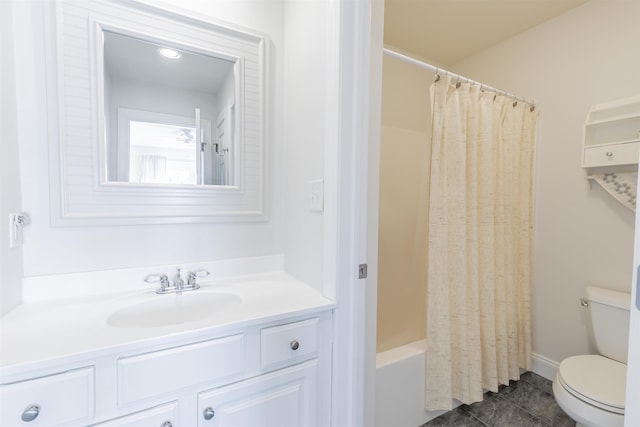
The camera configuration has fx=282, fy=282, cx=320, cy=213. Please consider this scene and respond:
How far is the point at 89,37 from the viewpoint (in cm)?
112

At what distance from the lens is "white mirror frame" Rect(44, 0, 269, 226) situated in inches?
42.4

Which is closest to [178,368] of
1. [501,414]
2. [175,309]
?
[175,309]

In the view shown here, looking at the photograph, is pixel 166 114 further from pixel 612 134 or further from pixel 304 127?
pixel 612 134

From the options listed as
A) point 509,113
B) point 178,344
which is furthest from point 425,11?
point 178,344

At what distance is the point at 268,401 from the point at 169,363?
0.37 m

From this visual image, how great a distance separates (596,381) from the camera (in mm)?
1315

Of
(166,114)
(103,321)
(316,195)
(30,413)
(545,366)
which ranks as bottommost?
(545,366)

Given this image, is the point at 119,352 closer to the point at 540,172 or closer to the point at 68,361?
the point at 68,361

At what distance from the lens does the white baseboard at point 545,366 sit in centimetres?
192

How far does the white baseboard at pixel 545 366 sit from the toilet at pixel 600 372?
0.44m

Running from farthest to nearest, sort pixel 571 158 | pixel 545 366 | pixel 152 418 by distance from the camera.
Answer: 1. pixel 545 366
2. pixel 571 158
3. pixel 152 418

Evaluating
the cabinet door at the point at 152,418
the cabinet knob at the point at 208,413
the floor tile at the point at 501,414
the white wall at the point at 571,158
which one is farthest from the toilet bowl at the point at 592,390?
A: the cabinet door at the point at 152,418

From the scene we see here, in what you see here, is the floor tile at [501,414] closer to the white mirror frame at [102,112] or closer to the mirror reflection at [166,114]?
the white mirror frame at [102,112]

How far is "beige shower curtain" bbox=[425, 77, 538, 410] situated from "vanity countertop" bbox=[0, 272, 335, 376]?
84 cm
